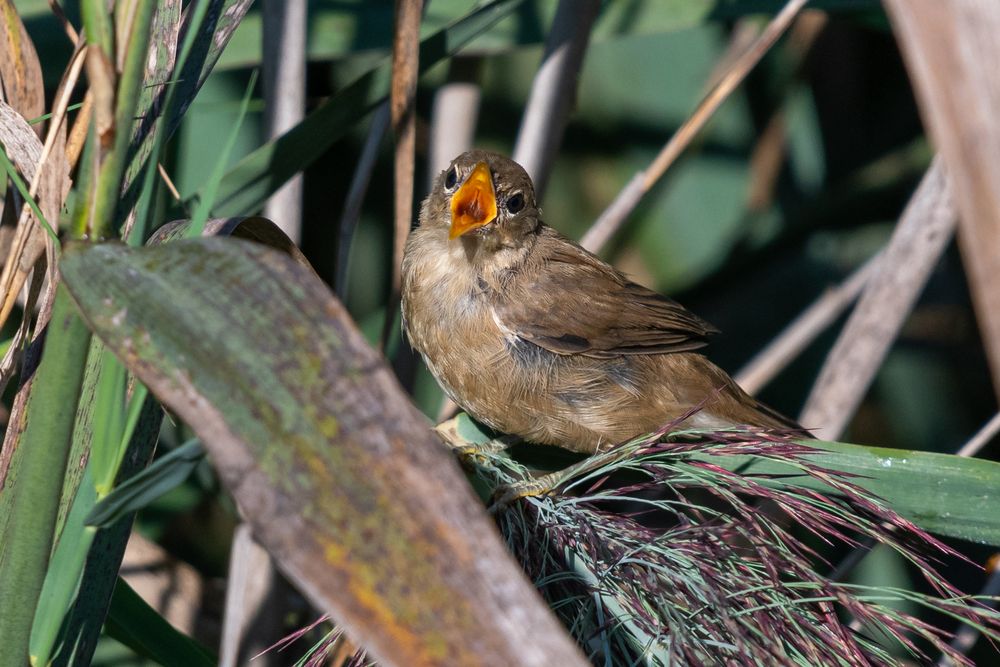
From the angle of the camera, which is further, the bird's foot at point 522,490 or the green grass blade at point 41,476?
the bird's foot at point 522,490

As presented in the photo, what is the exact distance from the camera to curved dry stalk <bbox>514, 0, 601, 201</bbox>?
1.96 m

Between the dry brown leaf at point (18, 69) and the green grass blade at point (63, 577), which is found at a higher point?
the dry brown leaf at point (18, 69)

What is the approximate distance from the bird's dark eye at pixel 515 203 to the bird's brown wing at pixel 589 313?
17 centimetres

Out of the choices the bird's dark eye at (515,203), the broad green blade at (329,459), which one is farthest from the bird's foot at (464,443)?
the broad green blade at (329,459)

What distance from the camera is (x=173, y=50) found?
3.72 ft

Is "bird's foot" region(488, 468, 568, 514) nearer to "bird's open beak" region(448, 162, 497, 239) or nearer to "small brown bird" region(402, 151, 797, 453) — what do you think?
"small brown bird" region(402, 151, 797, 453)

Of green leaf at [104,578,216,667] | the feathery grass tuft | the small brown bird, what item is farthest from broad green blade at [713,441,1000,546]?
green leaf at [104,578,216,667]

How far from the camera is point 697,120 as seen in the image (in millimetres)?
1916

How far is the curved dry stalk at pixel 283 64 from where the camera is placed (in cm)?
180

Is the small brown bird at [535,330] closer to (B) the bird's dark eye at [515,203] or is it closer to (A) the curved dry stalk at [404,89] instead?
(B) the bird's dark eye at [515,203]

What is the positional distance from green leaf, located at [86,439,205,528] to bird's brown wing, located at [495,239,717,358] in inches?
52.1

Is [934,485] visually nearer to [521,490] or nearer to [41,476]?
[521,490]

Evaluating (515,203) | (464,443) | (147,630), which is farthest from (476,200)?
(147,630)

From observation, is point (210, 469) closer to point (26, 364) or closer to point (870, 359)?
point (26, 364)
